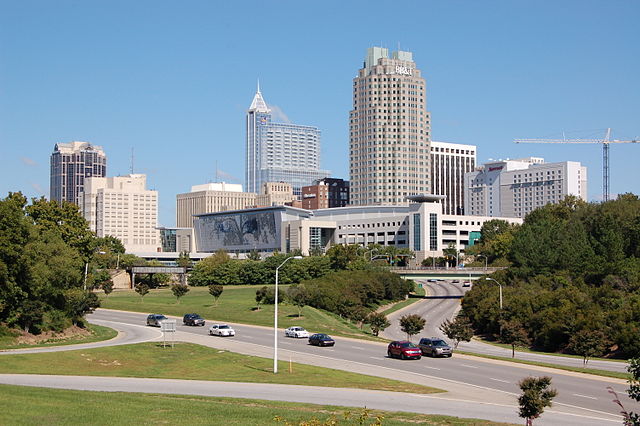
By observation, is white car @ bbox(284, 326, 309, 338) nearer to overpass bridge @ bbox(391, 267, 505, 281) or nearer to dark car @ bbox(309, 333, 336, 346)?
dark car @ bbox(309, 333, 336, 346)

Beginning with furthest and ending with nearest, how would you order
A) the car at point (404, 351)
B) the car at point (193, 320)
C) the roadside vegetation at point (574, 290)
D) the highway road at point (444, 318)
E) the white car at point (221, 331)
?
1. the car at point (193, 320)
2. the white car at point (221, 331)
3. the roadside vegetation at point (574, 290)
4. the highway road at point (444, 318)
5. the car at point (404, 351)

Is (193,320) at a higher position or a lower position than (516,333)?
higher

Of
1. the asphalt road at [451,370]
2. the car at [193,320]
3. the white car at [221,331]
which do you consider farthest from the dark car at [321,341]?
the car at [193,320]

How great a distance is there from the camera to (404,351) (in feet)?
207

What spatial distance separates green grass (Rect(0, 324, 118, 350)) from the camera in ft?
218

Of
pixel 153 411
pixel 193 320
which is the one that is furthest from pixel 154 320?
pixel 153 411

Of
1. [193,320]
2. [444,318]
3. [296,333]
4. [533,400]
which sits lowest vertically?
[444,318]

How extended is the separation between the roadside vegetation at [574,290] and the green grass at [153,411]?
36243 mm

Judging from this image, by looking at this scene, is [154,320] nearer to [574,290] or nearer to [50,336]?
[50,336]

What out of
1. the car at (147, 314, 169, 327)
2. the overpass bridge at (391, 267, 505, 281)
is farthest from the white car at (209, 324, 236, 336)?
the overpass bridge at (391, 267, 505, 281)

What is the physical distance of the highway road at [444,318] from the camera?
6768 centimetres

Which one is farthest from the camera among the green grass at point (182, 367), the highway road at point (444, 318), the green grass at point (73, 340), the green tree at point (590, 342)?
the green tree at point (590, 342)

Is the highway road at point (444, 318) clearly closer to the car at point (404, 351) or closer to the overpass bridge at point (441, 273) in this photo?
the overpass bridge at point (441, 273)

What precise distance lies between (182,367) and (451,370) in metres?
18.9
